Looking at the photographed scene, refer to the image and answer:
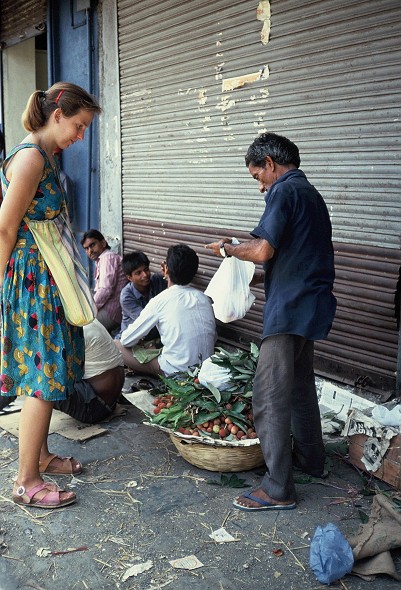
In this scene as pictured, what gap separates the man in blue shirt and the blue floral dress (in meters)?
0.87

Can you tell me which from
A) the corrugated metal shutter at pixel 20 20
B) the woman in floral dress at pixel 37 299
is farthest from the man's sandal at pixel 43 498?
the corrugated metal shutter at pixel 20 20

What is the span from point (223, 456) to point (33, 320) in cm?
128

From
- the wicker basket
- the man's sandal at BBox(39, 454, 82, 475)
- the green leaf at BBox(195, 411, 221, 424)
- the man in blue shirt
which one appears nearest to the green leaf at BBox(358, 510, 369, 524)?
the man in blue shirt

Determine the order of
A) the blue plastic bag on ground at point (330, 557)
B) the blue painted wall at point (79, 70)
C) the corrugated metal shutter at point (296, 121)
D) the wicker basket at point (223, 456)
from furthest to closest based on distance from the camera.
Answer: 1. the blue painted wall at point (79, 70)
2. the corrugated metal shutter at point (296, 121)
3. the wicker basket at point (223, 456)
4. the blue plastic bag on ground at point (330, 557)

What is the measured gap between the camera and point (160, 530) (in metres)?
3.08

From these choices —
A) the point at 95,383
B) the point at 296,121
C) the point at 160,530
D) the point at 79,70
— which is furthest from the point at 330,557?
the point at 79,70

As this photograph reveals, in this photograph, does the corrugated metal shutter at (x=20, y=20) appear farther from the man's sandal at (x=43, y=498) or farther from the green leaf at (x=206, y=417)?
the man's sandal at (x=43, y=498)

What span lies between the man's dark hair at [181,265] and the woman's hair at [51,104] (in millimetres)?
1763

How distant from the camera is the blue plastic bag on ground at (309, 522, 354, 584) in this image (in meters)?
2.65

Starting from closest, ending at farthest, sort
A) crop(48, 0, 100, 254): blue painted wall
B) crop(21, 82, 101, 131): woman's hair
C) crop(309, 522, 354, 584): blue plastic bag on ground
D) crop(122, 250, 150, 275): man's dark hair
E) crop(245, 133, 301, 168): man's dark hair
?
crop(309, 522, 354, 584): blue plastic bag on ground, crop(21, 82, 101, 131): woman's hair, crop(245, 133, 301, 168): man's dark hair, crop(122, 250, 150, 275): man's dark hair, crop(48, 0, 100, 254): blue painted wall

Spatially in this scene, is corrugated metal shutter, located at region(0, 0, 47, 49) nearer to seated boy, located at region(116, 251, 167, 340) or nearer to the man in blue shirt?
seated boy, located at region(116, 251, 167, 340)

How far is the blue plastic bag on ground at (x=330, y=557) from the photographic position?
8.68ft

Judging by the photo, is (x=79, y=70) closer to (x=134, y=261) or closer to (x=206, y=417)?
(x=134, y=261)

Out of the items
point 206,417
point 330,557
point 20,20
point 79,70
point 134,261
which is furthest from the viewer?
point 20,20
